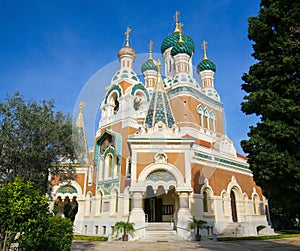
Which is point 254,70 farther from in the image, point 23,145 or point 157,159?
point 23,145

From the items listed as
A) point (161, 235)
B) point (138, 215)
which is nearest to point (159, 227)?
point (161, 235)

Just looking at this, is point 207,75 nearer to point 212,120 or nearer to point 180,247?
point 212,120

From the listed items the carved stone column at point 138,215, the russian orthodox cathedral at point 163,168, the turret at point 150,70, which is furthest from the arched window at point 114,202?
the turret at point 150,70

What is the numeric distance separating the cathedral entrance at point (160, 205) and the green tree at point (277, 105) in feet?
30.9

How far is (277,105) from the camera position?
7039mm

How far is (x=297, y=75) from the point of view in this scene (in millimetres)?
7273

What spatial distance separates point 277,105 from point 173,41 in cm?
2193

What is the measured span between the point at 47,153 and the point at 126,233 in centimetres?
522

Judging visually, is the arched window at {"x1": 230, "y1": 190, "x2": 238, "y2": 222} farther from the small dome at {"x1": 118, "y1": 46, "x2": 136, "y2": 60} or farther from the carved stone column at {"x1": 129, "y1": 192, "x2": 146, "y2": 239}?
the small dome at {"x1": 118, "y1": 46, "x2": 136, "y2": 60}

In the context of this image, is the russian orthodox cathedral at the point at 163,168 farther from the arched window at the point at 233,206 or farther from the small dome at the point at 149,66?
the small dome at the point at 149,66

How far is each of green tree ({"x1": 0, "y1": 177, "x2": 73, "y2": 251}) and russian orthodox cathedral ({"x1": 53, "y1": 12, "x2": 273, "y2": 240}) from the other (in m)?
7.67

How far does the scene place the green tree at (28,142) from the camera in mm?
11773

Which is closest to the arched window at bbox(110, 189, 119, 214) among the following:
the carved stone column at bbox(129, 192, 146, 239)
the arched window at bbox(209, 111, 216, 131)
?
the carved stone column at bbox(129, 192, 146, 239)

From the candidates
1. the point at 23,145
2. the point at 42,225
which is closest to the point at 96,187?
the point at 23,145
